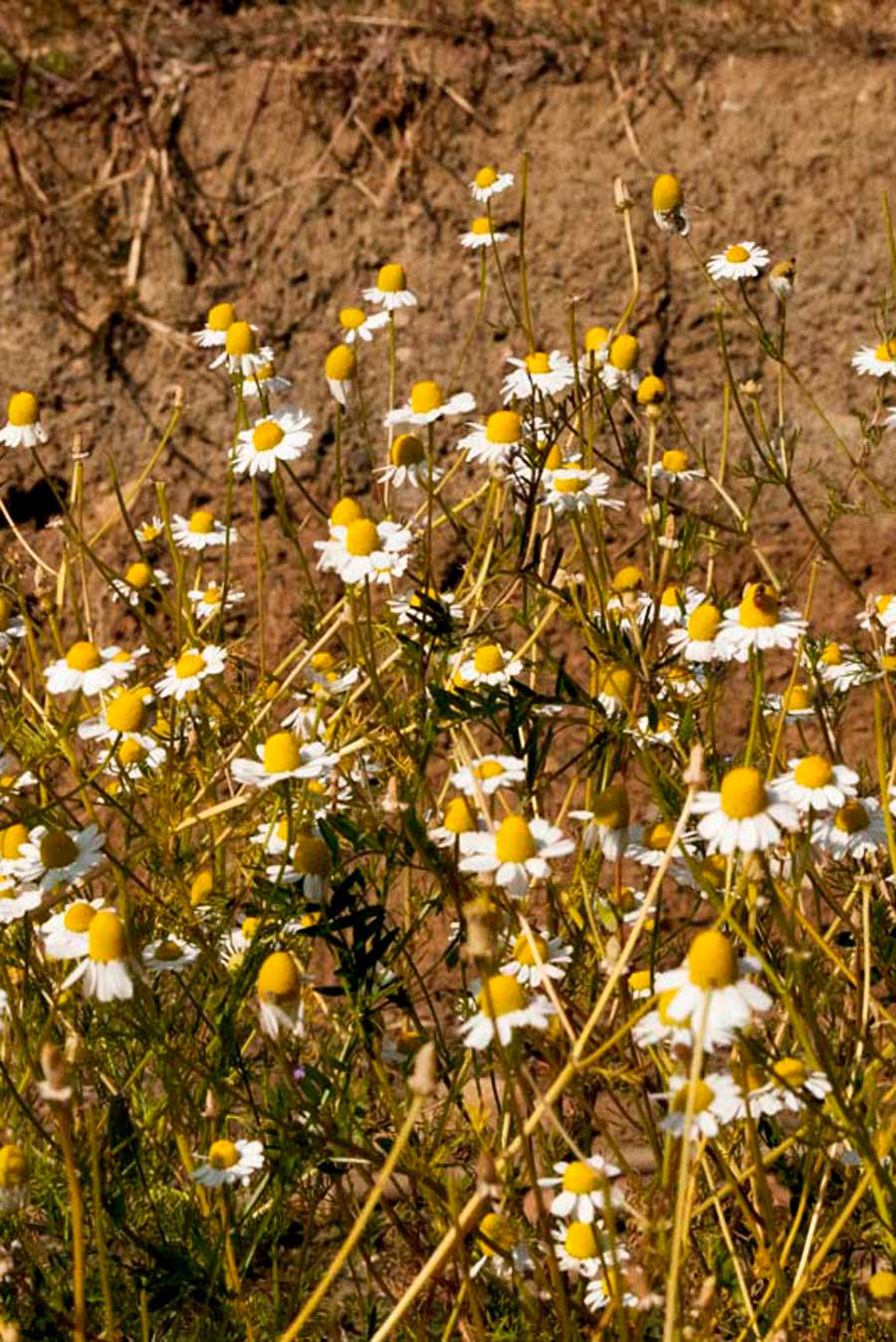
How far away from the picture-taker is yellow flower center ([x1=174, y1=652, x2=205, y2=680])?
2047 millimetres

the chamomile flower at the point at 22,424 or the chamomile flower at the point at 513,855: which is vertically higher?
the chamomile flower at the point at 22,424

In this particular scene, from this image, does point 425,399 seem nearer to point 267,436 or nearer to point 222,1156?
point 267,436

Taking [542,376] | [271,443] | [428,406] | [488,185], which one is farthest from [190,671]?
[488,185]

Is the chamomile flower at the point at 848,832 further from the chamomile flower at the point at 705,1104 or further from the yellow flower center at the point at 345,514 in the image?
the yellow flower center at the point at 345,514

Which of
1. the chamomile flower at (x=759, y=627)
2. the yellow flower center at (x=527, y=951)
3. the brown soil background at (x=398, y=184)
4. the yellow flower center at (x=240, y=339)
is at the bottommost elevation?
the yellow flower center at (x=527, y=951)

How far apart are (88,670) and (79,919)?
0.41 meters

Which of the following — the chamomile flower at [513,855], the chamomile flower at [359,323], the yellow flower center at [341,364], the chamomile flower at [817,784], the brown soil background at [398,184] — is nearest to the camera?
the chamomile flower at [513,855]

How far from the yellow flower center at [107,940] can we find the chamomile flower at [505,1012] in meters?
0.30

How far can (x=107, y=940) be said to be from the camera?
1.50m

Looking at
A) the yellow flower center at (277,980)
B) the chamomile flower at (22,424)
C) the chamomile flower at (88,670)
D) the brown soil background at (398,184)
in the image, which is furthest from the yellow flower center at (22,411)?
the brown soil background at (398,184)

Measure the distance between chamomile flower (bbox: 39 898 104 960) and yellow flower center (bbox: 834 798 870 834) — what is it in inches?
28.5

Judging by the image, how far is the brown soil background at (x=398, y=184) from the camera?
413 centimetres

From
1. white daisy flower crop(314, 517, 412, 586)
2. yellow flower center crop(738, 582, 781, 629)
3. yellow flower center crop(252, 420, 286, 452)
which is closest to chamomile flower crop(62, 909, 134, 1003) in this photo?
white daisy flower crop(314, 517, 412, 586)

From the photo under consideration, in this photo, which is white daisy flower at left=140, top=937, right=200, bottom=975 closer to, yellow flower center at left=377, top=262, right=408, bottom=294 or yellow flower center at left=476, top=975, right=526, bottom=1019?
yellow flower center at left=476, top=975, right=526, bottom=1019
